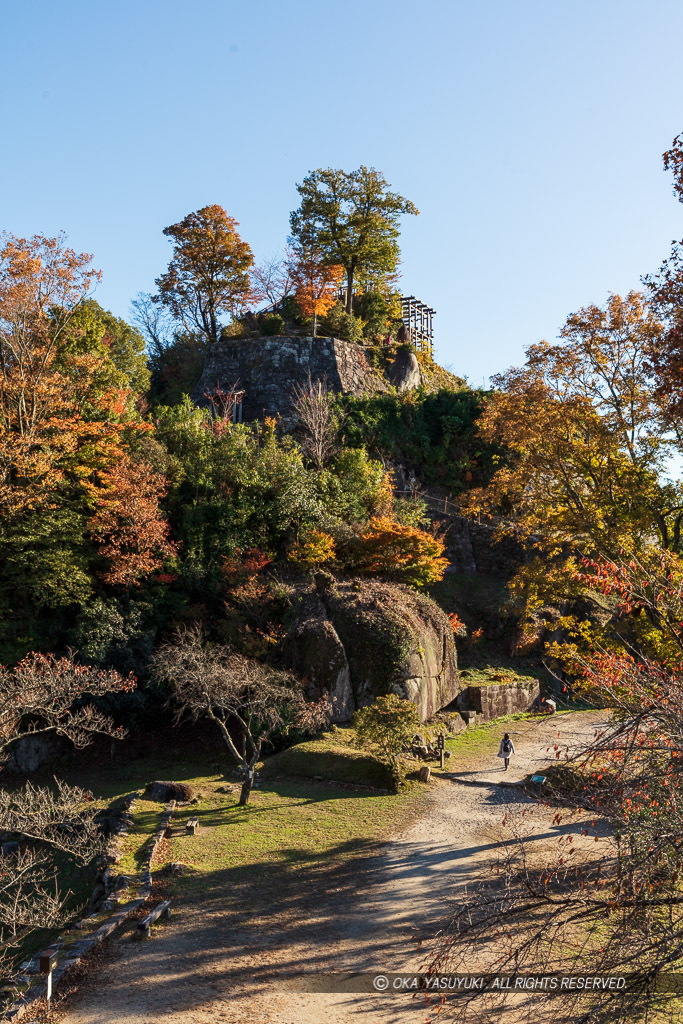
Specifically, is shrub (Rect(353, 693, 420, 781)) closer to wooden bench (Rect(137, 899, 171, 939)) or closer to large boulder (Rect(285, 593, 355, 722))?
large boulder (Rect(285, 593, 355, 722))

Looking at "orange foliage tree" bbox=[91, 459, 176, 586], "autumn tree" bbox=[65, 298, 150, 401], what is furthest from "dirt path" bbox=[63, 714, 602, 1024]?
"autumn tree" bbox=[65, 298, 150, 401]

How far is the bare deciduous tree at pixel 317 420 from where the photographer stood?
30.0 meters

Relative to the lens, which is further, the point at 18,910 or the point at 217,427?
the point at 217,427

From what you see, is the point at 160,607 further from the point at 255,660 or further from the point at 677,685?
the point at 677,685

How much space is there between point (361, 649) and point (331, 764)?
418 cm

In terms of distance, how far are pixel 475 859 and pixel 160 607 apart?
512 inches

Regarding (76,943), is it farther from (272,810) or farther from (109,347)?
(109,347)

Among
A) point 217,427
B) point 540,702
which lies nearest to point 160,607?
point 217,427

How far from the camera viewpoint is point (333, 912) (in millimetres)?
10961

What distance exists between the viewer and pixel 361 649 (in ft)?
69.6

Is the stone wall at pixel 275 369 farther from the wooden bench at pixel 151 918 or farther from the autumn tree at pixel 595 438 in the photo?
the wooden bench at pixel 151 918

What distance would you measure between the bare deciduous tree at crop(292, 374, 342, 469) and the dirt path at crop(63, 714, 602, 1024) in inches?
718

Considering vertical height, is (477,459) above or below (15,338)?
below

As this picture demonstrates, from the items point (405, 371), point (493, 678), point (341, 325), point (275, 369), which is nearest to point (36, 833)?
point (493, 678)
